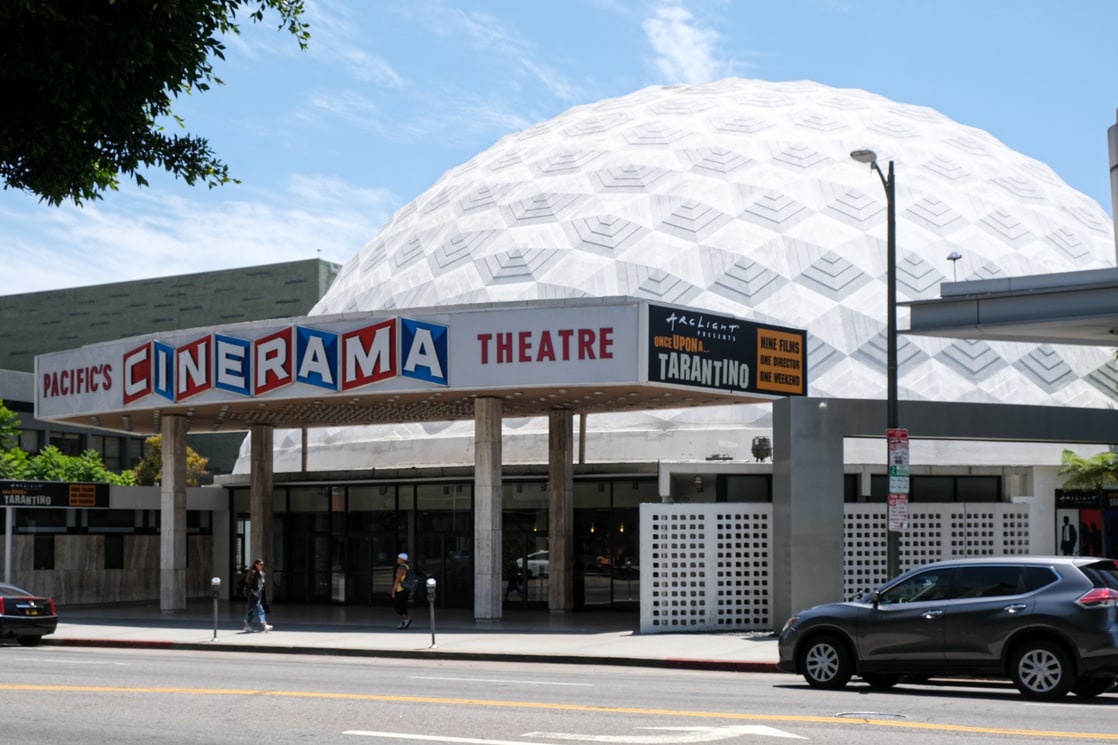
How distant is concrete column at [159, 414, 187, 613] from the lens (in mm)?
35562

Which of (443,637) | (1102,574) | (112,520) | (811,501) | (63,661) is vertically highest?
(811,501)

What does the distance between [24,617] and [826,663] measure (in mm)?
16614

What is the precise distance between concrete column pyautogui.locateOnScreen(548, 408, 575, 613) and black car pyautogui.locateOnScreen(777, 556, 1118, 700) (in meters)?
17.0

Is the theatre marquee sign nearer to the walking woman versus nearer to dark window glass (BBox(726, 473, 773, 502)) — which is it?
the walking woman

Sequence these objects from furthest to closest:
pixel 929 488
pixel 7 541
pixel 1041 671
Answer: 1. pixel 7 541
2. pixel 929 488
3. pixel 1041 671

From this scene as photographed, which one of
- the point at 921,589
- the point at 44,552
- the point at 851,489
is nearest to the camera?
the point at 921,589

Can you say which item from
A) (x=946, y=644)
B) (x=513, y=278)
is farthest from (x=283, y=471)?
(x=946, y=644)

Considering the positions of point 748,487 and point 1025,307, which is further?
point 748,487

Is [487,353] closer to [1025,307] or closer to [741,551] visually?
[741,551]

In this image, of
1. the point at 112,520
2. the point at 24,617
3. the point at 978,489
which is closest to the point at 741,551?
the point at 978,489

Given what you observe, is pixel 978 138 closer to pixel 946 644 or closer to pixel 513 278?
pixel 513 278

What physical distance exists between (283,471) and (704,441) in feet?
43.9

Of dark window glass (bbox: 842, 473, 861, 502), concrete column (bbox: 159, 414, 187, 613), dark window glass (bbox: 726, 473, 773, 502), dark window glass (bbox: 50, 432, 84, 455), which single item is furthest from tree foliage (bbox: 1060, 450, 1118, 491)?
dark window glass (bbox: 50, 432, 84, 455)

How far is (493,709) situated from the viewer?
563 inches
